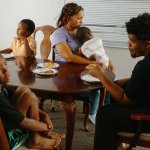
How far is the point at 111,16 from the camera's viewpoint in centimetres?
325

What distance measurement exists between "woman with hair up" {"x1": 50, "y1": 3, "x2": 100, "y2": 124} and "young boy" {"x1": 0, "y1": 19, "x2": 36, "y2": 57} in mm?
296

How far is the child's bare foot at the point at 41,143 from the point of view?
4.63 feet

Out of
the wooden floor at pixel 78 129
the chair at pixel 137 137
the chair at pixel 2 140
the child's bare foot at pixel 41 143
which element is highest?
the chair at pixel 2 140

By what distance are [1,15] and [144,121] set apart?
2.86 metres

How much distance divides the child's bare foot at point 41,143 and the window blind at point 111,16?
2.05 m

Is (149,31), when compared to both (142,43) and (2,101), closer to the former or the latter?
(142,43)

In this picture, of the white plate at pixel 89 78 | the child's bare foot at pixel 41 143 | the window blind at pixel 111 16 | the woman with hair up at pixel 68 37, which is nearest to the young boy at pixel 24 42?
the woman with hair up at pixel 68 37

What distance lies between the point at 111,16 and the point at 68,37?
923mm

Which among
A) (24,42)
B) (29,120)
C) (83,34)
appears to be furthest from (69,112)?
(24,42)

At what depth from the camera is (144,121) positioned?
1.58 m

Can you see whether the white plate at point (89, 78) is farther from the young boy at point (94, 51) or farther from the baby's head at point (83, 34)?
the baby's head at point (83, 34)

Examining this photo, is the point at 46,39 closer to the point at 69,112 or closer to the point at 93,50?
the point at 93,50

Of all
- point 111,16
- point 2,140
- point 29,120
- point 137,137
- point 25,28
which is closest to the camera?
point 2,140

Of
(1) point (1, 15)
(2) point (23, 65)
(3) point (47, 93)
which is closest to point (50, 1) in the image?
(1) point (1, 15)
